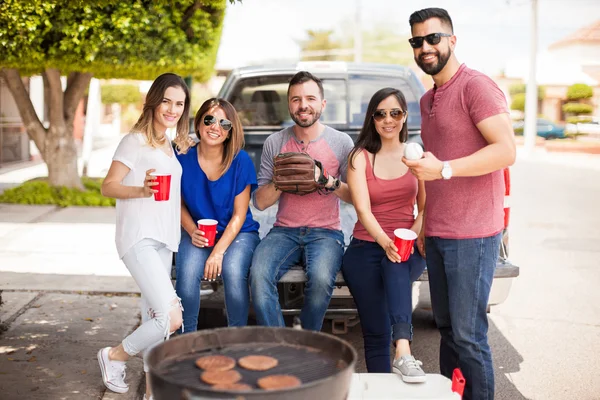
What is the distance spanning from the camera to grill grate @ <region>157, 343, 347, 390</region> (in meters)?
2.45

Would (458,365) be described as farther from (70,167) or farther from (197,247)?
(70,167)

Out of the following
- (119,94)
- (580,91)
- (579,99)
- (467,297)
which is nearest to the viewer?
(467,297)

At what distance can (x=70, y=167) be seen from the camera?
41.5 feet

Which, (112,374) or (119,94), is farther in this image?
(119,94)

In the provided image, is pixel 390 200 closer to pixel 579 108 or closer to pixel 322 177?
pixel 322 177

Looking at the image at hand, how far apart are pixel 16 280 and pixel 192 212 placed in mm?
3366

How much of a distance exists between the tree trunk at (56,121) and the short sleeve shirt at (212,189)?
27.5 feet

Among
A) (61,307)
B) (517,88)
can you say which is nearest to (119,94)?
(517,88)

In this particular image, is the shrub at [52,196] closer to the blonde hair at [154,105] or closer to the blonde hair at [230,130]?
the blonde hair at [230,130]

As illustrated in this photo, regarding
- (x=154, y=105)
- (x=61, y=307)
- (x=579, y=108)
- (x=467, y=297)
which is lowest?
(x=61, y=307)

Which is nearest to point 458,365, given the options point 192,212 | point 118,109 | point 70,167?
point 192,212

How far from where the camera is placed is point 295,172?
4.20 metres

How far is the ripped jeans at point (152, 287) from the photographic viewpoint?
3910 mm

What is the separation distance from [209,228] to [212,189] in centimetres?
35
